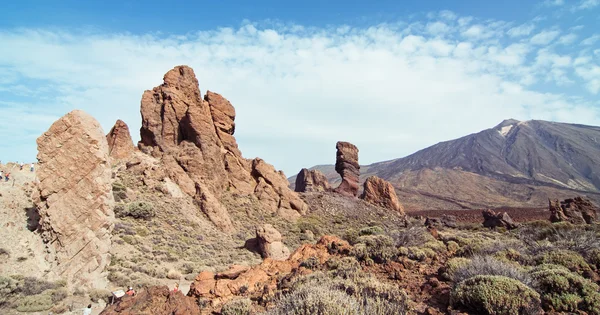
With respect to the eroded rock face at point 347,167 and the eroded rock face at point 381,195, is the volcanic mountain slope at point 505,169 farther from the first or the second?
the eroded rock face at point 347,167

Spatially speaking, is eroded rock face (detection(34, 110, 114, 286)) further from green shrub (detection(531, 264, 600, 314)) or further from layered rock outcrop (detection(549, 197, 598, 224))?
layered rock outcrop (detection(549, 197, 598, 224))

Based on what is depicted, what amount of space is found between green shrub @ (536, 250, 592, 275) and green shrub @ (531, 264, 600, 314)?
1715 millimetres

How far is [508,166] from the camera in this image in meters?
144

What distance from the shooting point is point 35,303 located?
9.65 m

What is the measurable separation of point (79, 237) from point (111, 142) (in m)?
20.4

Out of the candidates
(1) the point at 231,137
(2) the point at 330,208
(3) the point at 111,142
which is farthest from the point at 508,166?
(3) the point at 111,142

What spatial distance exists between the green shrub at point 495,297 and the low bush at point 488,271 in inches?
A: 28.0

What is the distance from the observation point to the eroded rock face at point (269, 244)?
1930 centimetres

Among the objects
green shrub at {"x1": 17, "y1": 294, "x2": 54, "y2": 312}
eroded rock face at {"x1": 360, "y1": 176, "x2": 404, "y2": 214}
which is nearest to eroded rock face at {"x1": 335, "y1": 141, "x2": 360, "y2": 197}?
eroded rock face at {"x1": 360, "y1": 176, "x2": 404, "y2": 214}

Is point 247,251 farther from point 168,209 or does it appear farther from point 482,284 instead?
point 482,284

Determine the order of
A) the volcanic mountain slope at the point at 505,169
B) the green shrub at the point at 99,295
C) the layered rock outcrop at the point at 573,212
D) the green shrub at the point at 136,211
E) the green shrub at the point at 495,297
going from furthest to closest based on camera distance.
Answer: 1. the volcanic mountain slope at the point at 505,169
2. the layered rock outcrop at the point at 573,212
3. the green shrub at the point at 136,211
4. the green shrub at the point at 99,295
5. the green shrub at the point at 495,297

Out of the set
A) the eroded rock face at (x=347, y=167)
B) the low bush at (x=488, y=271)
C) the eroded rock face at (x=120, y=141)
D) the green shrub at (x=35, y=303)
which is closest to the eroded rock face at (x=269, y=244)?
the green shrub at (x=35, y=303)

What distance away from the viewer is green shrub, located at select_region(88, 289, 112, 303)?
35.5 ft

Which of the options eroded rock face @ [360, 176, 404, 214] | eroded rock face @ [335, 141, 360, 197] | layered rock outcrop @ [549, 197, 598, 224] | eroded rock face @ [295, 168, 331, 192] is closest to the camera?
layered rock outcrop @ [549, 197, 598, 224]
